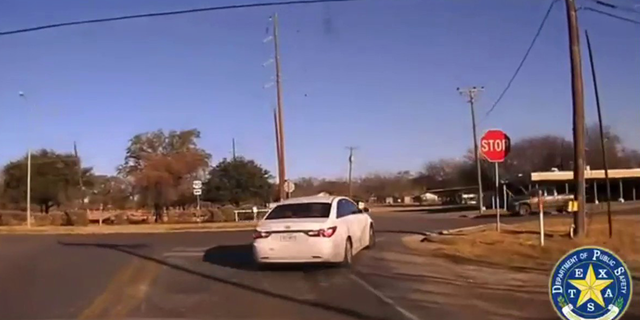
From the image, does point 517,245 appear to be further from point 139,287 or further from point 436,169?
point 436,169

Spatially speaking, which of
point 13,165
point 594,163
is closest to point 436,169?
point 594,163

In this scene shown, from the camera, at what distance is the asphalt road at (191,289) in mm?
11523

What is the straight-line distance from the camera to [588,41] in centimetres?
2131

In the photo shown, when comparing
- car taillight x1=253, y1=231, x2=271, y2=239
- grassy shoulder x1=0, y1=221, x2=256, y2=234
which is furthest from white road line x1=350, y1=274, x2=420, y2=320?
grassy shoulder x1=0, y1=221, x2=256, y2=234

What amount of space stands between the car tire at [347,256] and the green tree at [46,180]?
6424 centimetres

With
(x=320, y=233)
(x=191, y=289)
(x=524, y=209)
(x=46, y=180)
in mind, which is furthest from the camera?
(x=46, y=180)

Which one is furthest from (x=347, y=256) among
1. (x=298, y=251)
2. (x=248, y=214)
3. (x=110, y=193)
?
(x=110, y=193)

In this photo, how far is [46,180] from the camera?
7838cm

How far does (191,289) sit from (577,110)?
10719 mm

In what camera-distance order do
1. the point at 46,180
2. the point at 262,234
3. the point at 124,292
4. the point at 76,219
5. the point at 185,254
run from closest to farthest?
the point at 124,292 < the point at 262,234 < the point at 185,254 < the point at 76,219 < the point at 46,180

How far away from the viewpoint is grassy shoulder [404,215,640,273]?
650 inches

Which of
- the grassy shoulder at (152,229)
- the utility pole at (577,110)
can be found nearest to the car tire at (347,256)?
the utility pole at (577,110)

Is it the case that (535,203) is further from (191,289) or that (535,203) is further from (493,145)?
(191,289)

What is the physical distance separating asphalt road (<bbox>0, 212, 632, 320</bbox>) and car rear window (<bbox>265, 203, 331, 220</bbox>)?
3.61ft
